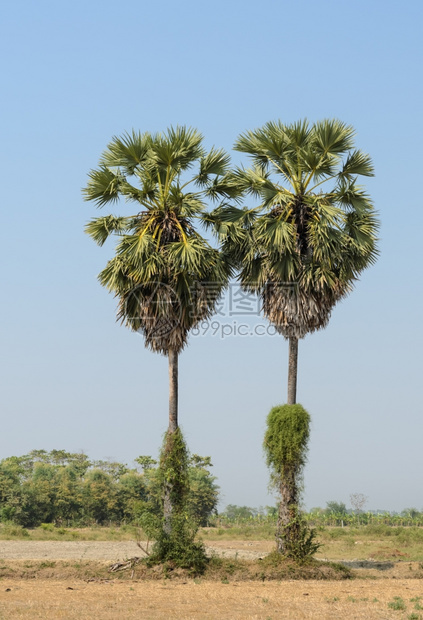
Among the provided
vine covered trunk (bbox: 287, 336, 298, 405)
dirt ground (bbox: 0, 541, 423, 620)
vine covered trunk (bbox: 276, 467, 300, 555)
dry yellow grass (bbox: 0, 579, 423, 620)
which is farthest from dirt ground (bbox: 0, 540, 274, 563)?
vine covered trunk (bbox: 287, 336, 298, 405)

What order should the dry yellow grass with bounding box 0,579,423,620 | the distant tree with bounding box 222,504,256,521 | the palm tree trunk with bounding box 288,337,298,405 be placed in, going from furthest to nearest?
the distant tree with bounding box 222,504,256,521 < the palm tree trunk with bounding box 288,337,298,405 < the dry yellow grass with bounding box 0,579,423,620

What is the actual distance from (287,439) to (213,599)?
586cm

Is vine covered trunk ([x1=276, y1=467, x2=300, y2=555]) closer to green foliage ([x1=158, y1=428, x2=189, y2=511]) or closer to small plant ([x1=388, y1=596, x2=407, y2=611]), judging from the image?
green foliage ([x1=158, y1=428, x2=189, y2=511])

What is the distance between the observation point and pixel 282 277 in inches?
882

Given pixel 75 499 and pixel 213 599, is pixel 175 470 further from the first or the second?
pixel 75 499

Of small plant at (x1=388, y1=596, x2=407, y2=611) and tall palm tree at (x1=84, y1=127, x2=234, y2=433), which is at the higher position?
tall palm tree at (x1=84, y1=127, x2=234, y2=433)

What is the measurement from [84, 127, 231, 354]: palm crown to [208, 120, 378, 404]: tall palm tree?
3.57ft

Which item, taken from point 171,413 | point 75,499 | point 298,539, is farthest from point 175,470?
point 75,499

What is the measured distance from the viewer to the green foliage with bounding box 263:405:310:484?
68.9ft

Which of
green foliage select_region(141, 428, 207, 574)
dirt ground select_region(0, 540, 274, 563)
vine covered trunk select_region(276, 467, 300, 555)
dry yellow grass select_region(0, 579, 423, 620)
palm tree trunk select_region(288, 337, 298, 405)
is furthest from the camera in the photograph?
dirt ground select_region(0, 540, 274, 563)

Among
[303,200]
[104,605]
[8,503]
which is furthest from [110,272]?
[8,503]

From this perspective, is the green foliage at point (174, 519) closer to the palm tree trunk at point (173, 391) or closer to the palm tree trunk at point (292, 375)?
the palm tree trunk at point (173, 391)

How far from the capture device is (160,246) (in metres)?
22.0

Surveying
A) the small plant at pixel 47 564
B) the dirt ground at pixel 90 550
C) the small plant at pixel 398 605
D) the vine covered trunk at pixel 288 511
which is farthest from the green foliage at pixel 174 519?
the small plant at pixel 398 605
